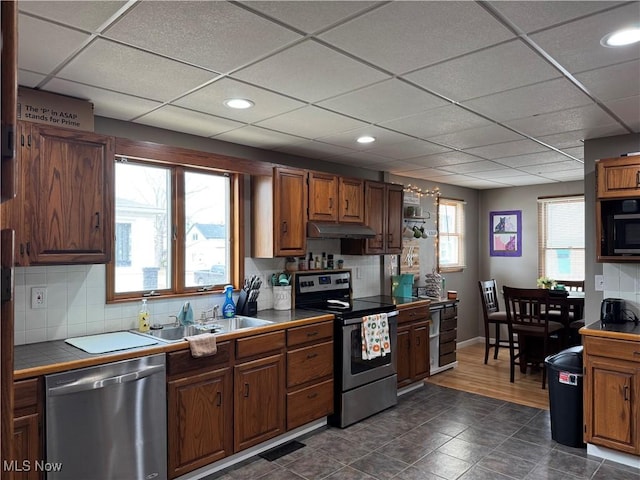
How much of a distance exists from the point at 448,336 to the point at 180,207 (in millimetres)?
3524

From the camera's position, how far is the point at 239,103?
278cm

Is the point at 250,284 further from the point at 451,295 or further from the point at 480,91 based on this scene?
the point at 451,295

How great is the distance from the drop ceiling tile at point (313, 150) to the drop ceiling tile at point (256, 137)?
0.40 feet

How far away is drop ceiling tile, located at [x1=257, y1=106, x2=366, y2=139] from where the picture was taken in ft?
9.83

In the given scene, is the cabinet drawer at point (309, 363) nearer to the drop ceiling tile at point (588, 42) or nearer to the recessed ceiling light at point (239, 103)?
the recessed ceiling light at point (239, 103)

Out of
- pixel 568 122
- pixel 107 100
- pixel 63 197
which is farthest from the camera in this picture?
pixel 568 122

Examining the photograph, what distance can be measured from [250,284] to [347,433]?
4.79ft

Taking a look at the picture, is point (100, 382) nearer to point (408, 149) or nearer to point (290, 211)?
point (290, 211)

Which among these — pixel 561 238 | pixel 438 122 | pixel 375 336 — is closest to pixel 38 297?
pixel 375 336

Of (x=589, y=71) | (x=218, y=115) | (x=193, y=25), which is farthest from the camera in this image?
(x=218, y=115)

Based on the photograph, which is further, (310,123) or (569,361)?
(569,361)

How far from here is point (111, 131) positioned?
309 cm

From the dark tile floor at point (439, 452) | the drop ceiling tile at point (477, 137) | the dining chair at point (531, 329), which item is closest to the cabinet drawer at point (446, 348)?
the dining chair at point (531, 329)

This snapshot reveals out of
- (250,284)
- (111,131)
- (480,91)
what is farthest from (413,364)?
(111,131)
